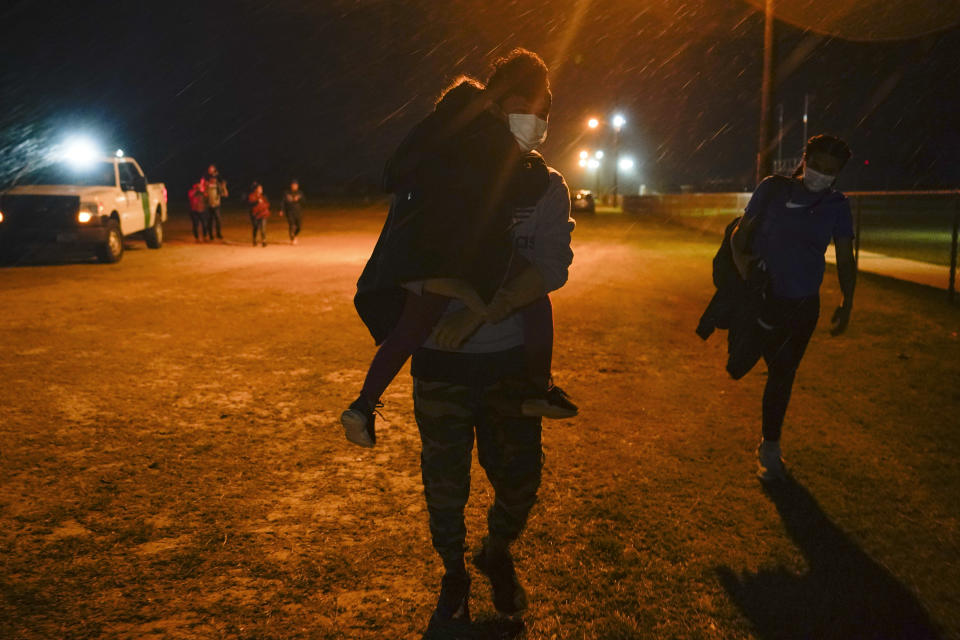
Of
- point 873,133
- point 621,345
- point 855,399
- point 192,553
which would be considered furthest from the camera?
point 873,133

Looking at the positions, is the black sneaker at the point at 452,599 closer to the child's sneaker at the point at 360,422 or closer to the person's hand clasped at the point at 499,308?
the child's sneaker at the point at 360,422

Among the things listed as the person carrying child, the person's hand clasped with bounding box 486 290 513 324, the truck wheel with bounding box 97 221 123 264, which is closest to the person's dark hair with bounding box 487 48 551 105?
the person carrying child

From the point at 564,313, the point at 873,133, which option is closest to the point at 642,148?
the point at 873,133

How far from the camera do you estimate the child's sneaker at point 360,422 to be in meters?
2.24

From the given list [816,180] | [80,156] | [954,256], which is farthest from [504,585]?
[80,156]

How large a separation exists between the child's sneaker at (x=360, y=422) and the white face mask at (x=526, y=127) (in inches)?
38.6

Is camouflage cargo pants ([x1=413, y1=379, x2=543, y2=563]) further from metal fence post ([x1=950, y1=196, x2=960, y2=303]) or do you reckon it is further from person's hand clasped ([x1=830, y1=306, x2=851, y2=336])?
metal fence post ([x1=950, y1=196, x2=960, y2=303])

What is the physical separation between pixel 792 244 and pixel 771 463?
1224 millimetres

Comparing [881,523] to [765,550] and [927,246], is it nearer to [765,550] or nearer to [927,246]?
[765,550]

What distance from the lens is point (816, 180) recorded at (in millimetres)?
3723

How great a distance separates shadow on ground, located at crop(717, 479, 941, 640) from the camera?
108 inches

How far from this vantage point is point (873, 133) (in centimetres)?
7331

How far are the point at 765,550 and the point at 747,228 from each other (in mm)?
1590

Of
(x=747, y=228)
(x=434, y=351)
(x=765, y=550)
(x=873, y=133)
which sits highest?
(x=873, y=133)
